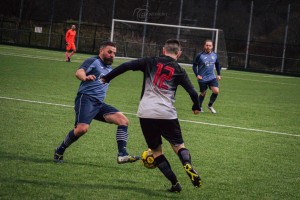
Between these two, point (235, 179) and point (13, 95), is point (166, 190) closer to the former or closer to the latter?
point (235, 179)

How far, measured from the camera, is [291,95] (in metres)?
23.2

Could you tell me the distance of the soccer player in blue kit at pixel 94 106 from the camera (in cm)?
759

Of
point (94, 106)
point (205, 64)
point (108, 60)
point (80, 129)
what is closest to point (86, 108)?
point (94, 106)

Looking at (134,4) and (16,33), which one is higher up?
(134,4)

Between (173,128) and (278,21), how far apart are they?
133 feet

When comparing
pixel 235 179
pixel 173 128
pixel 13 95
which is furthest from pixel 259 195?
pixel 13 95

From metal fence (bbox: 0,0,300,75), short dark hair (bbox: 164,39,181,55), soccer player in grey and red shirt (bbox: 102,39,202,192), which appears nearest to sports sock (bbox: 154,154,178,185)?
soccer player in grey and red shirt (bbox: 102,39,202,192)

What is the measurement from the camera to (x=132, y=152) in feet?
29.0

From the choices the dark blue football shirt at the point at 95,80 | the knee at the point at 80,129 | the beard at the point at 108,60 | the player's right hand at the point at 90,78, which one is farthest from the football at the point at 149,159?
the beard at the point at 108,60

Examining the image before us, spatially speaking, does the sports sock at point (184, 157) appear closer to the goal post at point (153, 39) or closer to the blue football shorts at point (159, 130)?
the blue football shorts at point (159, 130)

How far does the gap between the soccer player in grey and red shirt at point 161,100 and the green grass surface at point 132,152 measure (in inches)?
18.6

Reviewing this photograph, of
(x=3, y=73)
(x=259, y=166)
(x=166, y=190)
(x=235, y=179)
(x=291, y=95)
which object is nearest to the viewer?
(x=166, y=190)

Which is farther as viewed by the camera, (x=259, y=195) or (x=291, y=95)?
(x=291, y=95)

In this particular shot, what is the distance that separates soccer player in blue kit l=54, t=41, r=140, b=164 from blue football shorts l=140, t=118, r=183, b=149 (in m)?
0.95
